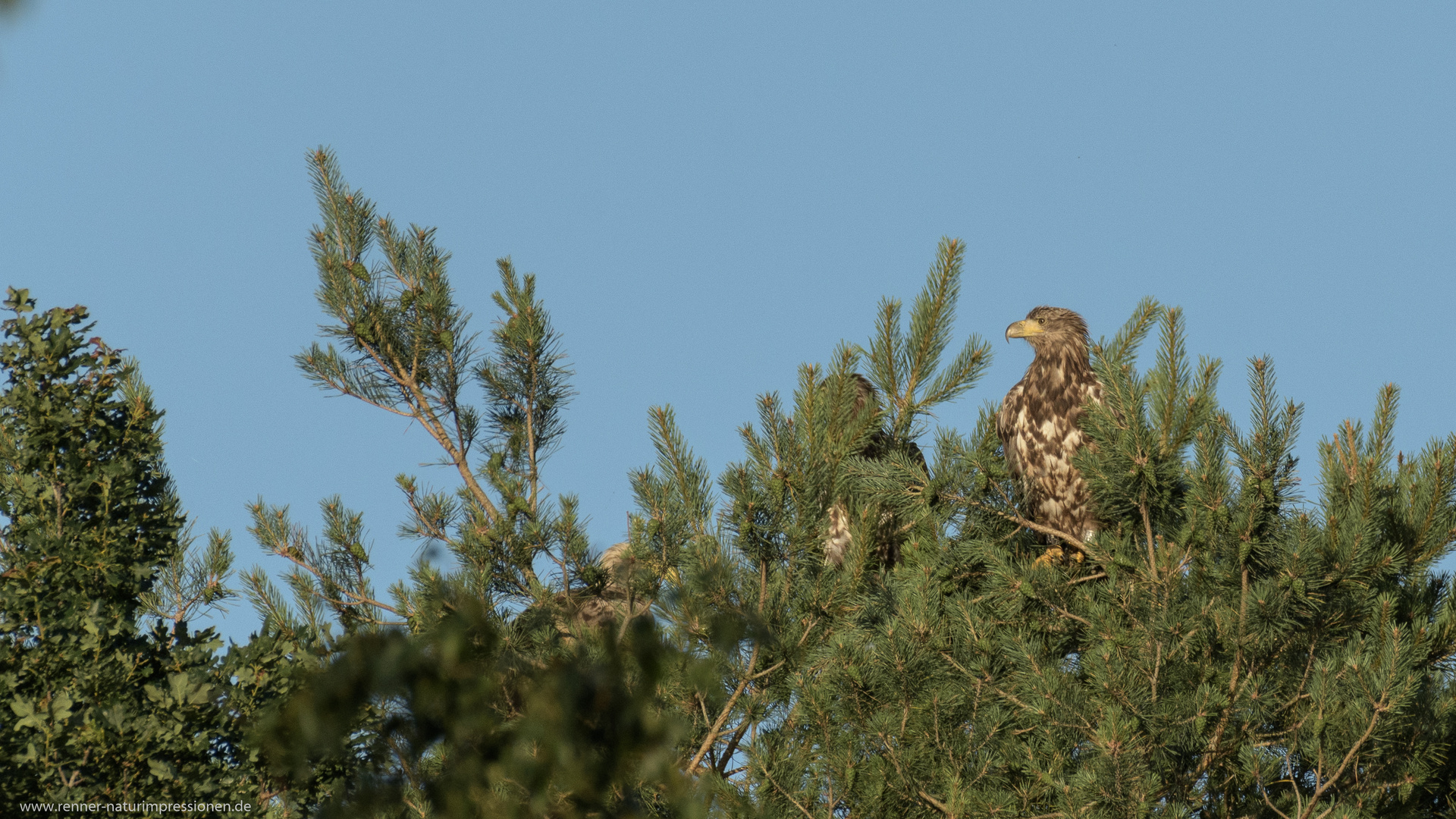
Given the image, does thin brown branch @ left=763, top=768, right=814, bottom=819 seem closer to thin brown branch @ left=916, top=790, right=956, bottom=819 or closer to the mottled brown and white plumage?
thin brown branch @ left=916, top=790, right=956, bottom=819

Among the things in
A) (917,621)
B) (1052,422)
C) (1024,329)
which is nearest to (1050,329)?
(1024,329)

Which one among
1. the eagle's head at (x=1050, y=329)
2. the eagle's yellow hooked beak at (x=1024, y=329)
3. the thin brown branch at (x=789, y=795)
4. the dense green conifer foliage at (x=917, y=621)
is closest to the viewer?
the dense green conifer foliage at (x=917, y=621)

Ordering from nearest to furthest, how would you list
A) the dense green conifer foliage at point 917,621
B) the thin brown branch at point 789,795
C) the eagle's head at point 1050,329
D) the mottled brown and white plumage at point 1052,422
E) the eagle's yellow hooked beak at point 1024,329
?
the dense green conifer foliage at point 917,621 < the thin brown branch at point 789,795 < the mottled brown and white plumage at point 1052,422 < the eagle's head at point 1050,329 < the eagle's yellow hooked beak at point 1024,329

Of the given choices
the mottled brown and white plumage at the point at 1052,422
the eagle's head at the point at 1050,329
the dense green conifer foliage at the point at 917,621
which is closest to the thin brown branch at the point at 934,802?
the dense green conifer foliage at the point at 917,621

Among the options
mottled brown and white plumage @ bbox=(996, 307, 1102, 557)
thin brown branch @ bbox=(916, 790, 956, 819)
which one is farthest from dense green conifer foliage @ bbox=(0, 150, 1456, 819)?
mottled brown and white plumage @ bbox=(996, 307, 1102, 557)

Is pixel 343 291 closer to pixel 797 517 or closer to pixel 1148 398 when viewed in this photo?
pixel 797 517

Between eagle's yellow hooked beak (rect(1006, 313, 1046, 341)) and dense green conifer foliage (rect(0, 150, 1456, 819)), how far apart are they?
2.38 metres

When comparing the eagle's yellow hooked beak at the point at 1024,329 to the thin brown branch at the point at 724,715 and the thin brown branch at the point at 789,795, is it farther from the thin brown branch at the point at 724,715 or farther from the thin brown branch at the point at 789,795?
the thin brown branch at the point at 789,795

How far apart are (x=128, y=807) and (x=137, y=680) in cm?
42

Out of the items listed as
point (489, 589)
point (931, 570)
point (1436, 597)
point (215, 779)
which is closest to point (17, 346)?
point (215, 779)

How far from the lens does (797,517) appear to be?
499 cm

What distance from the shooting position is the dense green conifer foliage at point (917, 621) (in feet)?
14.4

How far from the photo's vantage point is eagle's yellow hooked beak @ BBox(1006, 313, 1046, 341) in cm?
805

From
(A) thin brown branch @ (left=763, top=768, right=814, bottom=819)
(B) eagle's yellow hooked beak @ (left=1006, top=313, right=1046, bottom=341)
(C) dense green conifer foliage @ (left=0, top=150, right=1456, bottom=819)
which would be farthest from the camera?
(B) eagle's yellow hooked beak @ (left=1006, top=313, right=1046, bottom=341)
